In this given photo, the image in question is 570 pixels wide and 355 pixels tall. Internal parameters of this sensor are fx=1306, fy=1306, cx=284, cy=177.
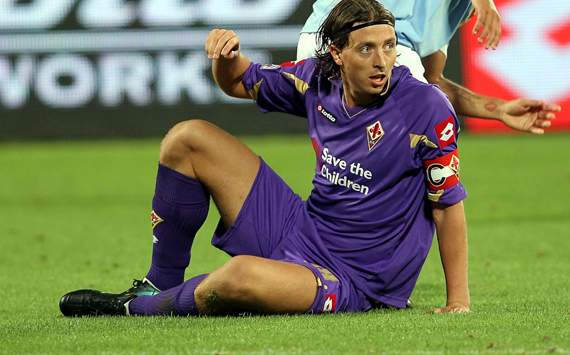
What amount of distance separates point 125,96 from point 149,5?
3.84 feet

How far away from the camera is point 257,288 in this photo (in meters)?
5.01

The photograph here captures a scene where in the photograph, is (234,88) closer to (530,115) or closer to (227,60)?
(227,60)

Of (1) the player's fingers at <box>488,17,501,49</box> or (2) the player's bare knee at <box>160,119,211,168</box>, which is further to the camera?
(1) the player's fingers at <box>488,17,501,49</box>

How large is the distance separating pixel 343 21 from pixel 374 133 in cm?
47

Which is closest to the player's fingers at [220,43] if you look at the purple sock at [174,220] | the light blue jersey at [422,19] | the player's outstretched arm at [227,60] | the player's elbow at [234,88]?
the player's outstretched arm at [227,60]

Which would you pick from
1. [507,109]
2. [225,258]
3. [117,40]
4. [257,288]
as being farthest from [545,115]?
[117,40]

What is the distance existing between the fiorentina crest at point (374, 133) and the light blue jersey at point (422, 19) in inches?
45.1

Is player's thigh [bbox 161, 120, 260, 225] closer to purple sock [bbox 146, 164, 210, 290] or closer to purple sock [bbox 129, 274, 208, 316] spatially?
purple sock [bbox 146, 164, 210, 290]

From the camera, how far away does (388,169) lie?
205 inches

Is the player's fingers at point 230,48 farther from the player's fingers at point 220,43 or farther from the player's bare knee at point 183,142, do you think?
the player's bare knee at point 183,142

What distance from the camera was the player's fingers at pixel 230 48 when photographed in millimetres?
5426

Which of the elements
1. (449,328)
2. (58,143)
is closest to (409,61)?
(449,328)

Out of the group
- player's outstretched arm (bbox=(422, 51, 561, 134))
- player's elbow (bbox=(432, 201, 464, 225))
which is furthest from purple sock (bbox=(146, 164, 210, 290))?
player's outstretched arm (bbox=(422, 51, 561, 134))

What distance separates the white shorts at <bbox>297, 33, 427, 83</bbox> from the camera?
6070mm
